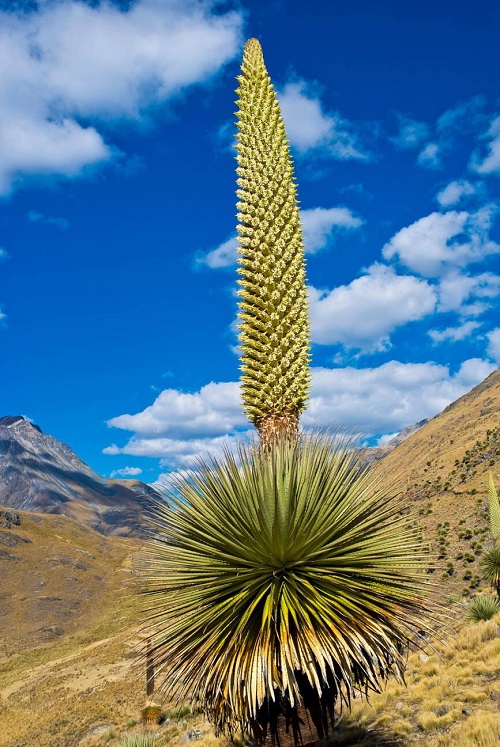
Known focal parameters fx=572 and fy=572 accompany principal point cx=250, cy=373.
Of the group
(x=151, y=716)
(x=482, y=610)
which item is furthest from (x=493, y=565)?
(x=151, y=716)

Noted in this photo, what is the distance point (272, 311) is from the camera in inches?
181

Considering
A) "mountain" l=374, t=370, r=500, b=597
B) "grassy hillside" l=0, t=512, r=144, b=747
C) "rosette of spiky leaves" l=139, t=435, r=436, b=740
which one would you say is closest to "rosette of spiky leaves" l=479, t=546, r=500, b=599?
"mountain" l=374, t=370, r=500, b=597

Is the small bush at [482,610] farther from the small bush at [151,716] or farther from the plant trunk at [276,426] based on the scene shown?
the plant trunk at [276,426]

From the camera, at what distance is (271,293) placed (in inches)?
183

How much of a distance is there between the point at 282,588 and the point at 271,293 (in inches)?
91.6

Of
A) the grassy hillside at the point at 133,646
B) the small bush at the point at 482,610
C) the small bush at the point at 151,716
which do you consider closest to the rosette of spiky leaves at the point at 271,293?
the grassy hillside at the point at 133,646

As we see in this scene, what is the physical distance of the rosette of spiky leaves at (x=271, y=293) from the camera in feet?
15.0

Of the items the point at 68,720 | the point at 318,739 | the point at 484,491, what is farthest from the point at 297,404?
the point at 484,491

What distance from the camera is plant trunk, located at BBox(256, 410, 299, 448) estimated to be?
4.65 meters

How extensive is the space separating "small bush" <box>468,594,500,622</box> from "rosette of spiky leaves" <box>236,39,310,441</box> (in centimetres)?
1714

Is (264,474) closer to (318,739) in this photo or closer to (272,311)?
(272,311)

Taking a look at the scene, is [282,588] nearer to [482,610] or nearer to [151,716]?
[482,610]

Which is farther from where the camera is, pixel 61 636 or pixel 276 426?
pixel 61 636

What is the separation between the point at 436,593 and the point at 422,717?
8.63 m
